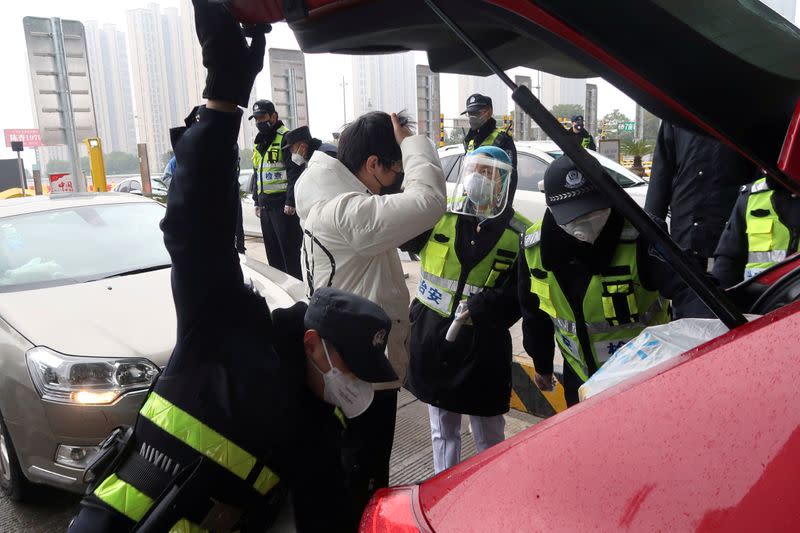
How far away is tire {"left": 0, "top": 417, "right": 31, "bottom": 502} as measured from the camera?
3.13m

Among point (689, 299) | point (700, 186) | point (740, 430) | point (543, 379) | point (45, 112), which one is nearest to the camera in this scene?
point (740, 430)

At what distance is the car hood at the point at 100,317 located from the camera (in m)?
3.02

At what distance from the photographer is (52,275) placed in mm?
3709

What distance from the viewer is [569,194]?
2.13m

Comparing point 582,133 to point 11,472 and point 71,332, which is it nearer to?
point 71,332

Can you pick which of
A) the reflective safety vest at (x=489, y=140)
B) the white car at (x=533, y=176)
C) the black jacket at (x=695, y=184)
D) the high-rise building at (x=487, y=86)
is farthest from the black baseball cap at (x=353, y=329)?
the white car at (x=533, y=176)

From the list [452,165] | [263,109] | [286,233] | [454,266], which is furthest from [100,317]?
[452,165]

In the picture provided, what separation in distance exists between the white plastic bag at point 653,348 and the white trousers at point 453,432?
5.59ft

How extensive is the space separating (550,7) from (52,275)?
3.54 meters

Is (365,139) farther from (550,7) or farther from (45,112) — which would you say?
(45,112)

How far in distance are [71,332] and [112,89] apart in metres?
51.9

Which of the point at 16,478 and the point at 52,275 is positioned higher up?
the point at 52,275

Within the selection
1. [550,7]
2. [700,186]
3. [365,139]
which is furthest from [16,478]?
[700,186]

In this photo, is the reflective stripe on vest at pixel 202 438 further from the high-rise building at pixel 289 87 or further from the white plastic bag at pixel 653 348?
the high-rise building at pixel 289 87
